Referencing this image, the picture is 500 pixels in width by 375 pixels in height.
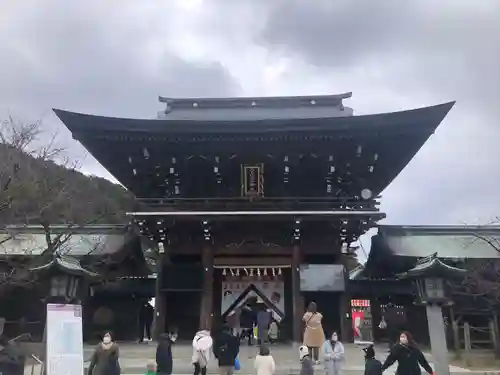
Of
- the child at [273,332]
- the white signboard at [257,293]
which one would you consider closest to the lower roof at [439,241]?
the white signboard at [257,293]

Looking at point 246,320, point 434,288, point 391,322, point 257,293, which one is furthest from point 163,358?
point 391,322

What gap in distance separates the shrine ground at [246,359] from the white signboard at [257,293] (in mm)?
1627

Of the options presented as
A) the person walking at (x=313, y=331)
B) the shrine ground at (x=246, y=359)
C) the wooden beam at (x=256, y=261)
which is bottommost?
the shrine ground at (x=246, y=359)

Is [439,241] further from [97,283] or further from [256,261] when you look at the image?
[97,283]

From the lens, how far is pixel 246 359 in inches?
501

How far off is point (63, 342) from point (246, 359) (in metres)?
6.24

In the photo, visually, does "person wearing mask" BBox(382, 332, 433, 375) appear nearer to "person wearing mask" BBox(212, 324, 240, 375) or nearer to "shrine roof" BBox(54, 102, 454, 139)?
"person wearing mask" BBox(212, 324, 240, 375)

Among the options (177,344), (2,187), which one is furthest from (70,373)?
(177,344)

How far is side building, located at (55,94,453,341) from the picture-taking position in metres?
15.5

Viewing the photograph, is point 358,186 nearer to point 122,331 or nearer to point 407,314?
point 407,314

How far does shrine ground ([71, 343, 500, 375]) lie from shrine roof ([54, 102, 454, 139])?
6428 mm

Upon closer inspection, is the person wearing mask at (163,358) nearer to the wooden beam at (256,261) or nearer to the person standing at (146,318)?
the wooden beam at (256,261)

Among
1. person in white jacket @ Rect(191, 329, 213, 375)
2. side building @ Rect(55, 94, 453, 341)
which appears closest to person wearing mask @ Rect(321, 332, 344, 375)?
person in white jacket @ Rect(191, 329, 213, 375)

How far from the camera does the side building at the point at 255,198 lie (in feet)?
50.8
